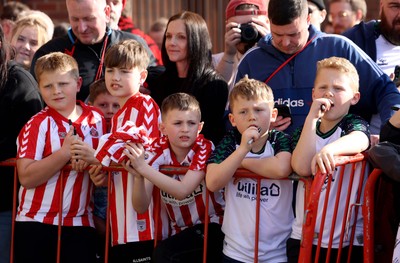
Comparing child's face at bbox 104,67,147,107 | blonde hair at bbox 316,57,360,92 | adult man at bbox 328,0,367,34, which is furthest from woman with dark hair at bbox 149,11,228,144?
adult man at bbox 328,0,367,34

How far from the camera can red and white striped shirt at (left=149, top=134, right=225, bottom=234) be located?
5.12 metres

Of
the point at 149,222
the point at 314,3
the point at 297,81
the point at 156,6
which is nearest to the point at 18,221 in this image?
the point at 149,222

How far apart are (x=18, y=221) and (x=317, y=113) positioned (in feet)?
6.37

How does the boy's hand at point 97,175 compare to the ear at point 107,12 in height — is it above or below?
below

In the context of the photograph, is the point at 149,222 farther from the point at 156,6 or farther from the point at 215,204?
the point at 156,6

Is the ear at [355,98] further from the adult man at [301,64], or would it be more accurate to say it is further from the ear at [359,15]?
the ear at [359,15]

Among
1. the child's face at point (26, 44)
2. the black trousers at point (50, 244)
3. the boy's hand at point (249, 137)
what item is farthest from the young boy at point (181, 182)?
the child's face at point (26, 44)

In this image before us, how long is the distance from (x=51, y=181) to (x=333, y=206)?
5.48 feet

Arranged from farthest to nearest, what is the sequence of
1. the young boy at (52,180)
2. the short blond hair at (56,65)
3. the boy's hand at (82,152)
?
the short blond hair at (56,65), the young boy at (52,180), the boy's hand at (82,152)

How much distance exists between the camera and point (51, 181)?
5352 mm

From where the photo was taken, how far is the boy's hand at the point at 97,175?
5191 millimetres

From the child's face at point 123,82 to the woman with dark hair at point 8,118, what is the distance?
23.3 inches

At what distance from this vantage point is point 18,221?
543 centimetres

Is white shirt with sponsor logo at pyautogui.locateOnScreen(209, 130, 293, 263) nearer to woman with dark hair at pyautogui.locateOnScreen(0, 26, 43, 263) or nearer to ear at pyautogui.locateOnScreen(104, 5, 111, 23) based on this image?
woman with dark hair at pyautogui.locateOnScreen(0, 26, 43, 263)
